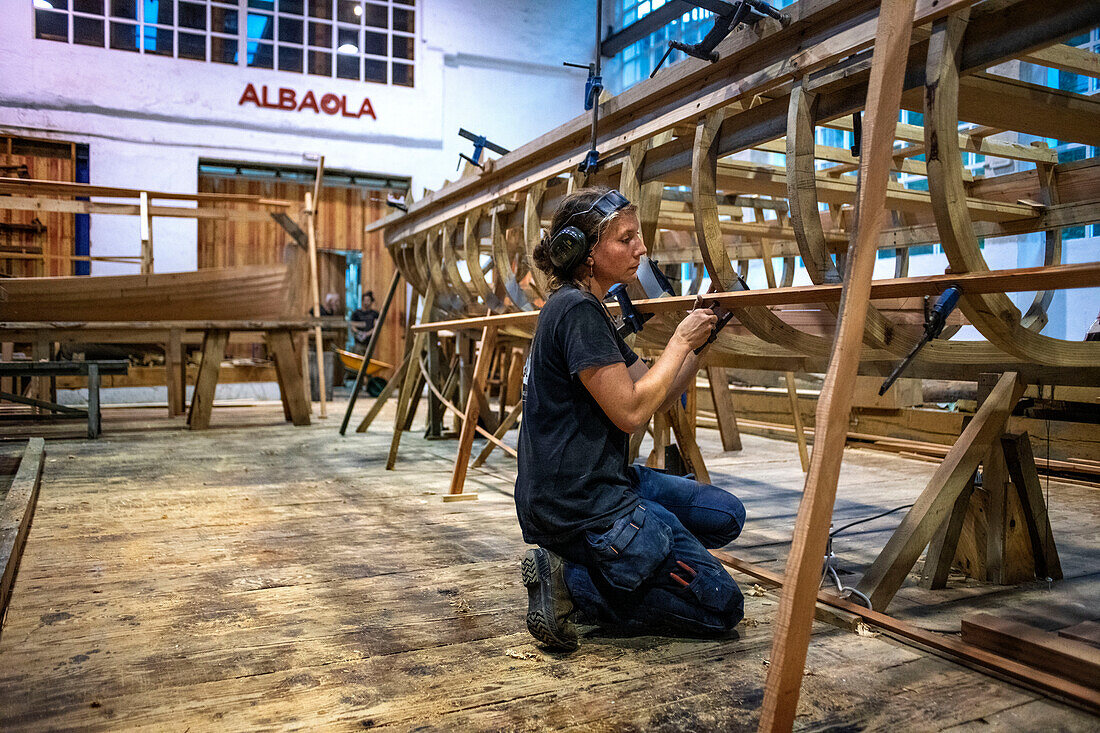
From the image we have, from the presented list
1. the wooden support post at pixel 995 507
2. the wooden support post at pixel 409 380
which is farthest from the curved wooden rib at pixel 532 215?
the wooden support post at pixel 995 507

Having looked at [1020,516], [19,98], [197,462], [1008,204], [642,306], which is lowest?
[197,462]

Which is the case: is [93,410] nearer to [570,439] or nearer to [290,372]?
[290,372]

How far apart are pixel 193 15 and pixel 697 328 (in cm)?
1216

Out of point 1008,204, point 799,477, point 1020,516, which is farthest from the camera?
point 799,477

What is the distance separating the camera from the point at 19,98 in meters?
10.6

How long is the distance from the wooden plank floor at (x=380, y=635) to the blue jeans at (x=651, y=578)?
7 centimetres

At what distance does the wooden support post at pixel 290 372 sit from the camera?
7160mm

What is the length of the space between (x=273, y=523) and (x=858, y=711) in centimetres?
256

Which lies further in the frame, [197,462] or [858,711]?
[197,462]

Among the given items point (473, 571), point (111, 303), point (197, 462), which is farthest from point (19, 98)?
point (473, 571)

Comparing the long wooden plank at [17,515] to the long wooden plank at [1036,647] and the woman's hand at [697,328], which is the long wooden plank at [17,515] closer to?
the woman's hand at [697,328]

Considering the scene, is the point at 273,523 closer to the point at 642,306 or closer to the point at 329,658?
the point at 329,658

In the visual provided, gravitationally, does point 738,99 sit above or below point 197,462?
above

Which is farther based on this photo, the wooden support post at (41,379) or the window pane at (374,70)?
the window pane at (374,70)
